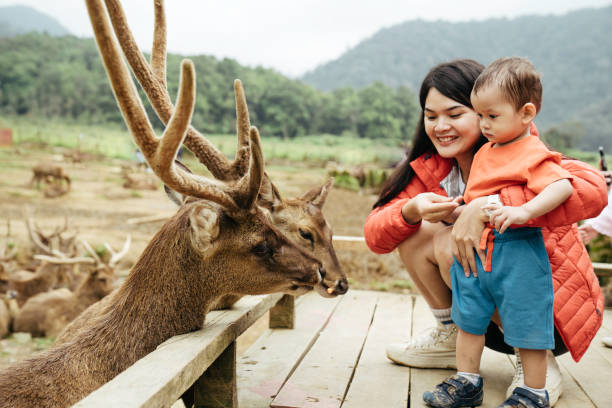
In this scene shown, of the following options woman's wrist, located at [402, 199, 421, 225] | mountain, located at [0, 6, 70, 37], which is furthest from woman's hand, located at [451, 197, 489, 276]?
mountain, located at [0, 6, 70, 37]

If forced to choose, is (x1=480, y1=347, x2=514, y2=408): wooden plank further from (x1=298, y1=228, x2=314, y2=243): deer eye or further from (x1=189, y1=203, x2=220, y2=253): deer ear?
(x1=189, y1=203, x2=220, y2=253): deer ear

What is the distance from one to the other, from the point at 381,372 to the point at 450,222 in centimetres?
78

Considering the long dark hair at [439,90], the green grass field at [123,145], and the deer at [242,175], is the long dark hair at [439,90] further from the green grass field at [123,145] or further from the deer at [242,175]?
the green grass field at [123,145]

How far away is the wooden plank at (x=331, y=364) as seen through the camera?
220cm

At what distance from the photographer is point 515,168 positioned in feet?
6.17

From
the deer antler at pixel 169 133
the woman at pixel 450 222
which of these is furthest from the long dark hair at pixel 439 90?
the deer antler at pixel 169 133

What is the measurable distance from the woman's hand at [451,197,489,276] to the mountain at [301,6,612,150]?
29.1 m

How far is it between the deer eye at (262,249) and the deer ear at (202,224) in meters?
0.18

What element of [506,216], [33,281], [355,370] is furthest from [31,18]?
[506,216]

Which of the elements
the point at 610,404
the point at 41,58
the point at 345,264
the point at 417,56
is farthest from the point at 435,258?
→ the point at 417,56

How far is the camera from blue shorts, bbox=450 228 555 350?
1.84m

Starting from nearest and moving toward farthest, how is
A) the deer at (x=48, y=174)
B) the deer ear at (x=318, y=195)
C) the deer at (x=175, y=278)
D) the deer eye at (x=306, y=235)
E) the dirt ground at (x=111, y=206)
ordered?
the deer at (x=175, y=278) < the deer eye at (x=306, y=235) < the deer ear at (x=318, y=195) < the dirt ground at (x=111, y=206) < the deer at (x=48, y=174)

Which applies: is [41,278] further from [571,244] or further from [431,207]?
[571,244]

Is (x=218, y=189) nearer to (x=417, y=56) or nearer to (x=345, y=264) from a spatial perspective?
(x=345, y=264)
